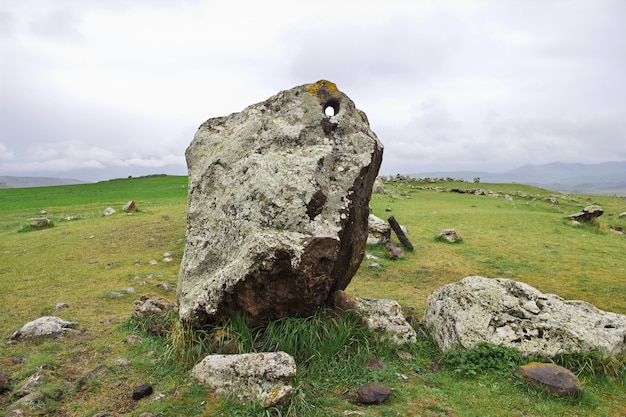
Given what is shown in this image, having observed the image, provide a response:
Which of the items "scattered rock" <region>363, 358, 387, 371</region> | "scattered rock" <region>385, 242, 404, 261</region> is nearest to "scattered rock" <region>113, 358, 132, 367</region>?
"scattered rock" <region>363, 358, 387, 371</region>

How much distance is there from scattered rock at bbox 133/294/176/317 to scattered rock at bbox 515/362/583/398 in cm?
632

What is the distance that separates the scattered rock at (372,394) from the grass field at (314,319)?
11 cm

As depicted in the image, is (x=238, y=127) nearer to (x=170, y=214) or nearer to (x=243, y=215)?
(x=243, y=215)

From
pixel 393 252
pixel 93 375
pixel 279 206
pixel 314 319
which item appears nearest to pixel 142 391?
pixel 93 375

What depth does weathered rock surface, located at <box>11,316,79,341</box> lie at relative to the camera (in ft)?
24.6

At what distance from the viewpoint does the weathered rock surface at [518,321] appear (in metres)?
6.75

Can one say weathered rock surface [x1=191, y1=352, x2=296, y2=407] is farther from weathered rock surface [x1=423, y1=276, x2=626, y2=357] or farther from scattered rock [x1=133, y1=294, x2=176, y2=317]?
weathered rock surface [x1=423, y1=276, x2=626, y2=357]

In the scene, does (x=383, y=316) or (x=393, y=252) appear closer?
(x=383, y=316)

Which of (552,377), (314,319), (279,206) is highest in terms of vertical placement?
(279,206)

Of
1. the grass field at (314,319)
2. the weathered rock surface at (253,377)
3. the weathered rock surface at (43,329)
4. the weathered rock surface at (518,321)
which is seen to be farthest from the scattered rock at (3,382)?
the weathered rock surface at (518,321)

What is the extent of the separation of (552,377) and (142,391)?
5.77 m

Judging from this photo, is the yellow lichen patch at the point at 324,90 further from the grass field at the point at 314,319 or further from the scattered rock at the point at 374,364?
the scattered rock at the point at 374,364

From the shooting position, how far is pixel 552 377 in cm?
585

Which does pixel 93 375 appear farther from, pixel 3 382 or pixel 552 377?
pixel 552 377
